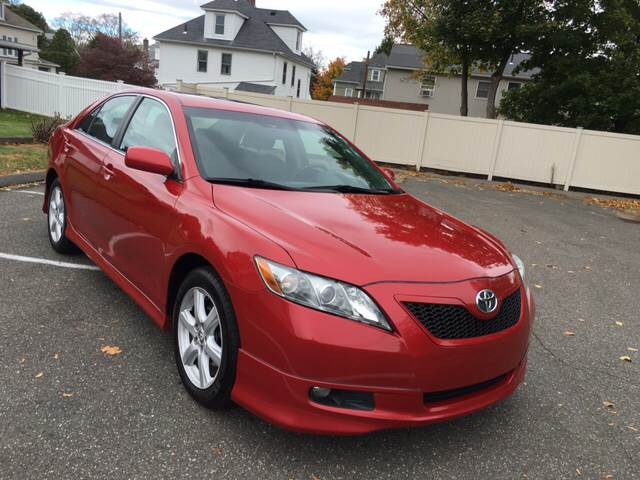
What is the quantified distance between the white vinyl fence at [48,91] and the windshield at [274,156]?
46.0 ft

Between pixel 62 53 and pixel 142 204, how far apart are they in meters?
58.2

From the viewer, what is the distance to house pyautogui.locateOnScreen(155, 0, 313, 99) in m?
36.4

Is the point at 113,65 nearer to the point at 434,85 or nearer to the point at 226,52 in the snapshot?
the point at 226,52

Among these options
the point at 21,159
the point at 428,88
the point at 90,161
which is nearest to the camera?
the point at 90,161

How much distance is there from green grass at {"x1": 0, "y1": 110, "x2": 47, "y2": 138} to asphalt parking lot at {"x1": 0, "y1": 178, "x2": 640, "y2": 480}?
9309mm

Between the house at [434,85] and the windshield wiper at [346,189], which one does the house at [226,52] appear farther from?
the windshield wiper at [346,189]

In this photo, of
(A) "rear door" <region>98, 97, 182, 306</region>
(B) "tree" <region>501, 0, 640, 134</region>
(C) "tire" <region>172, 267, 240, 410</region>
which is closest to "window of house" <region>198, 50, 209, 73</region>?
(B) "tree" <region>501, 0, 640, 134</region>

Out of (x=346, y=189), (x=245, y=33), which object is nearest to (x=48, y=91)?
(x=346, y=189)

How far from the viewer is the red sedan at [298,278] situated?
2.23 meters

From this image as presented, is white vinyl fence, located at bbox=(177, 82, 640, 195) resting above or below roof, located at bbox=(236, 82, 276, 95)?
below

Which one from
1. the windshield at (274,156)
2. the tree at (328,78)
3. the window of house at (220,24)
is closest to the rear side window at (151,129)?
the windshield at (274,156)

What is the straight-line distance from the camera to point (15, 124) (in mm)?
14898

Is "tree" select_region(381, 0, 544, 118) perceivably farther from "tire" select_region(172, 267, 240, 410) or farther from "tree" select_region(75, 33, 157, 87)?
"tree" select_region(75, 33, 157, 87)

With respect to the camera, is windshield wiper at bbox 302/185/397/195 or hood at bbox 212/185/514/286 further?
windshield wiper at bbox 302/185/397/195
